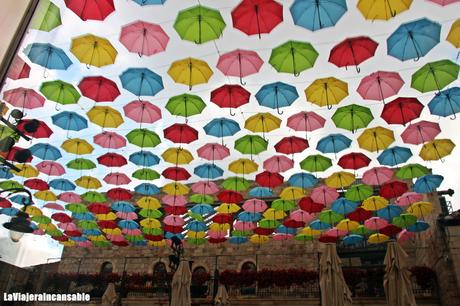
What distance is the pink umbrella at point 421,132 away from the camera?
27.4 feet

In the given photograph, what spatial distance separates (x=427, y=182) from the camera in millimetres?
10336

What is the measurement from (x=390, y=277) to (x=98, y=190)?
10.2 meters

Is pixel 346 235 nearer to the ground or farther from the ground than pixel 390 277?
farther from the ground

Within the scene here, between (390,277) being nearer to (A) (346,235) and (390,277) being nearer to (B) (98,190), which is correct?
(A) (346,235)

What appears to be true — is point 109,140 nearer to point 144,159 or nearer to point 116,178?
point 144,159

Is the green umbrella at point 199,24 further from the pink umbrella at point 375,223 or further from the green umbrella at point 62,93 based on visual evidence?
the pink umbrella at point 375,223

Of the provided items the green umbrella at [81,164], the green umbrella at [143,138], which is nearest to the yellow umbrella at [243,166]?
the green umbrella at [143,138]

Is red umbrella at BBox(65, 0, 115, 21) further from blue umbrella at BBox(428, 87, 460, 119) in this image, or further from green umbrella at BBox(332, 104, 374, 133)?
blue umbrella at BBox(428, 87, 460, 119)

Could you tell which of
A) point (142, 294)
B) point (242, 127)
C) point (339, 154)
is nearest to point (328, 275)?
point (339, 154)

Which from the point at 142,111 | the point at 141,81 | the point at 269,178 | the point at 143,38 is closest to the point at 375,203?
the point at 269,178

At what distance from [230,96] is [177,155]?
2.95 m

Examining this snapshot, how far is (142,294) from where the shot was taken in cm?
1533

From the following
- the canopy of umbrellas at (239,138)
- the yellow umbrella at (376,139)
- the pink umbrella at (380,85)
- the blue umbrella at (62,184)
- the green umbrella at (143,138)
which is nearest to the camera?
the canopy of umbrellas at (239,138)

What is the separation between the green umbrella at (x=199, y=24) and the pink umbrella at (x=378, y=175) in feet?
22.8
